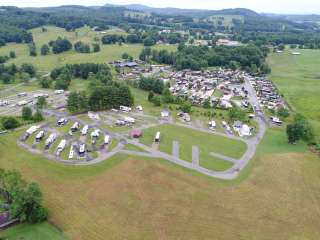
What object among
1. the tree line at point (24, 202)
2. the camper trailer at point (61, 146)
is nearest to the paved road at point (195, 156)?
the camper trailer at point (61, 146)

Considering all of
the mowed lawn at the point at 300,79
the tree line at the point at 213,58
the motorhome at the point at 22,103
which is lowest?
the motorhome at the point at 22,103

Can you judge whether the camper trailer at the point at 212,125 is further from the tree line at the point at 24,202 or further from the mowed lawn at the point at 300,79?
the tree line at the point at 24,202

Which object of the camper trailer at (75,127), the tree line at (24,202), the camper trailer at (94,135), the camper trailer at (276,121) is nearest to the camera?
the tree line at (24,202)

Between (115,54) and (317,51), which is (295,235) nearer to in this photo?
(115,54)

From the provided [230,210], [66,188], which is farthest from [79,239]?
[230,210]

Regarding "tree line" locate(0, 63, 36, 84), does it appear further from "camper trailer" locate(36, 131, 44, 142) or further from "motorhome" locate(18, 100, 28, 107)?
"camper trailer" locate(36, 131, 44, 142)

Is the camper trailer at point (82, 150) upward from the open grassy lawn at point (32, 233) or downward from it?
upward

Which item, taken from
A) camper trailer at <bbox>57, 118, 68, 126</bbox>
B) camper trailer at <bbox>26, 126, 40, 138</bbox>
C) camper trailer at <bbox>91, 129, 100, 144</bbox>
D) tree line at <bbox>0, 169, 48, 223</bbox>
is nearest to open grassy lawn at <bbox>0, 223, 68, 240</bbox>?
tree line at <bbox>0, 169, 48, 223</bbox>

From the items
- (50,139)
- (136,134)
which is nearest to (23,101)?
(50,139)
